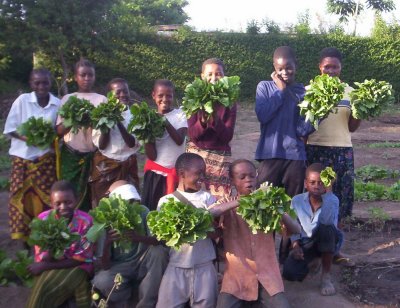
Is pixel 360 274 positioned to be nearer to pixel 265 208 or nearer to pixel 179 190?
pixel 265 208

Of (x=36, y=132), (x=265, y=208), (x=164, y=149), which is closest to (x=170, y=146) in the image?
(x=164, y=149)

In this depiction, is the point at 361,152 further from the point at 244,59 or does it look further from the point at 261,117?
the point at 244,59

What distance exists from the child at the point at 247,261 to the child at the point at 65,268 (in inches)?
39.7

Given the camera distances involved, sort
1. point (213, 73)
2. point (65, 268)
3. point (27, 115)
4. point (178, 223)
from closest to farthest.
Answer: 1. point (178, 223)
2. point (65, 268)
3. point (213, 73)
4. point (27, 115)

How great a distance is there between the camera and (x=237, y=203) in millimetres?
3846

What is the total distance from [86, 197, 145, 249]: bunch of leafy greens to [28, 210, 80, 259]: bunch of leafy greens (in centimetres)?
21

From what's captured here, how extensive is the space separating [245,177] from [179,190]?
20.0 inches

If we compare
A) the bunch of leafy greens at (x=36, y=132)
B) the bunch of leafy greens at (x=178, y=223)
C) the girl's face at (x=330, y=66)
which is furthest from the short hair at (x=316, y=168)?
the bunch of leafy greens at (x=36, y=132)

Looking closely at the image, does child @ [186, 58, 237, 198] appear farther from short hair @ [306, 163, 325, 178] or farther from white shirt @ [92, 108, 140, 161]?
short hair @ [306, 163, 325, 178]

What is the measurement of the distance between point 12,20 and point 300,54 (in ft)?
39.4

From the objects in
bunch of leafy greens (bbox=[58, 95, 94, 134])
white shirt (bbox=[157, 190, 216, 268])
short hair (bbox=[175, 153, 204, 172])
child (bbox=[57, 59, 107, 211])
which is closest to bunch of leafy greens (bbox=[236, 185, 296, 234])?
white shirt (bbox=[157, 190, 216, 268])

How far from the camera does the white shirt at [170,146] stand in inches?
180

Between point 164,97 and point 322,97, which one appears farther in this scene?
point 164,97

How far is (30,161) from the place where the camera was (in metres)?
4.86
